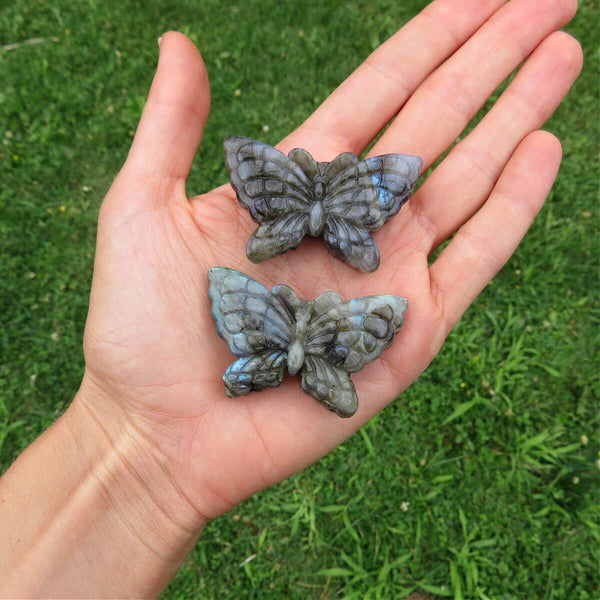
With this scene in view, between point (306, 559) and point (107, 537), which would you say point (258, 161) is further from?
point (306, 559)

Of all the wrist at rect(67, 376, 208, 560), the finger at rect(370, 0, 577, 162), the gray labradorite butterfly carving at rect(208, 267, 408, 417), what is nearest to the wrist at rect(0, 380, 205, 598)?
the wrist at rect(67, 376, 208, 560)

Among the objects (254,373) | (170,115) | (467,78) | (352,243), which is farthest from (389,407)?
(170,115)

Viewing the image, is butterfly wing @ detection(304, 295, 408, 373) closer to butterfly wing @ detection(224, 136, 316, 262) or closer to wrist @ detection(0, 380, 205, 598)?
butterfly wing @ detection(224, 136, 316, 262)

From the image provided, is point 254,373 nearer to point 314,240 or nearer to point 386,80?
point 314,240

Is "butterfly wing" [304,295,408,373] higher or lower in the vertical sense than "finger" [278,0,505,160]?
lower

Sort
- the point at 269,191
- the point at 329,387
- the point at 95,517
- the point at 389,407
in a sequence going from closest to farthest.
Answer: the point at 329,387, the point at 95,517, the point at 269,191, the point at 389,407

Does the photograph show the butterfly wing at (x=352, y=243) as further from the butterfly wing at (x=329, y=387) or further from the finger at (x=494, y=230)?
the butterfly wing at (x=329, y=387)
